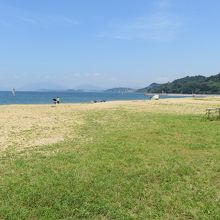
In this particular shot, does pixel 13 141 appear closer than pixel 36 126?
Yes

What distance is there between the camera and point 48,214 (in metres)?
9.73

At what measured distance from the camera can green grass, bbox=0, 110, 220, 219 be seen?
10.0 metres

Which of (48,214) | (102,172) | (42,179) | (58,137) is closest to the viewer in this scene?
(48,214)

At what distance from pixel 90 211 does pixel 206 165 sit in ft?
19.6

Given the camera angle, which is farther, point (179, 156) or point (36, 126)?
point (36, 126)

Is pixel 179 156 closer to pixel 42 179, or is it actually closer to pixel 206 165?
pixel 206 165

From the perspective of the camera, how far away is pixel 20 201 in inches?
415

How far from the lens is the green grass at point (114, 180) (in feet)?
33.0

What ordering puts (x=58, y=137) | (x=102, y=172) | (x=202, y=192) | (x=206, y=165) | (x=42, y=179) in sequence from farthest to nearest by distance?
(x=58, y=137) < (x=206, y=165) < (x=102, y=172) < (x=42, y=179) < (x=202, y=192)

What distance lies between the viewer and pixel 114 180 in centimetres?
1239

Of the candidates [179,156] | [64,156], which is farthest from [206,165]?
[64,156]

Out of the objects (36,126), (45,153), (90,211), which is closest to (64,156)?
(45,153)

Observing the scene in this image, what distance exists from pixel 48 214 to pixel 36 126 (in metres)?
17.3

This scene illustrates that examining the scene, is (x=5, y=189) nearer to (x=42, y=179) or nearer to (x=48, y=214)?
(x=42, y=179)
